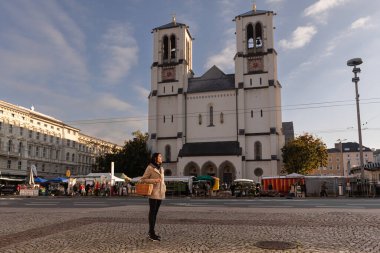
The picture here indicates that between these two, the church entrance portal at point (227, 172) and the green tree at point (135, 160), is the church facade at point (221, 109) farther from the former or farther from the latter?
the green tree at point (135, 160)

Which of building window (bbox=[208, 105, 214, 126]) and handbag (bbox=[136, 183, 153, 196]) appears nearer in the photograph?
handbag (bbox=[136, 183, 153, 196])

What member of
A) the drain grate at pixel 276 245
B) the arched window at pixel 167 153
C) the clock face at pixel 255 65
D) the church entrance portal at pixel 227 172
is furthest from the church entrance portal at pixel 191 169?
the drain grate at pixel 276 245

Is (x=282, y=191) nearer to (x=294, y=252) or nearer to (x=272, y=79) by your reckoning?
(x=272, y=79)

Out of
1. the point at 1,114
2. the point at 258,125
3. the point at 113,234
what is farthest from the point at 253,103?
the point at 113,234

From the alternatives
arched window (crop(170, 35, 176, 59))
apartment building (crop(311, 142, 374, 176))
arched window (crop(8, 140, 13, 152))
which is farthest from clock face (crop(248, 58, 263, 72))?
apartment building (crop(311, 142, 374, 176))

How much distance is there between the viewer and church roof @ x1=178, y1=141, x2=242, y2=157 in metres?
55.0

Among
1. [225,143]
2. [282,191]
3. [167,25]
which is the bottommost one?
[282,191]

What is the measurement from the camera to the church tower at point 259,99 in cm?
5434

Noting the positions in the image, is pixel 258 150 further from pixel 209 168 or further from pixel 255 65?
pixel 255 65

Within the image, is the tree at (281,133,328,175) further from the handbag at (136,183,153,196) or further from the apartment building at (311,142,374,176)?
the apartment building at (311,142,374,176)

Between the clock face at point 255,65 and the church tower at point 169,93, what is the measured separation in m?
10.9

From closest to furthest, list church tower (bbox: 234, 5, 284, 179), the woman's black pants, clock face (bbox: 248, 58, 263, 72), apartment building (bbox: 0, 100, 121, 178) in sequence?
the woman's black pants < church tower (bbox: 234, 5, 284, 179) < clock face (bbox: 248, 58, 263, 72) < apartment building (bbox: 0, 100, 121, 178)

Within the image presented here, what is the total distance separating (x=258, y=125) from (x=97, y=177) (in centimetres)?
2641

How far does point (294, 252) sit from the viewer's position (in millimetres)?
5992
